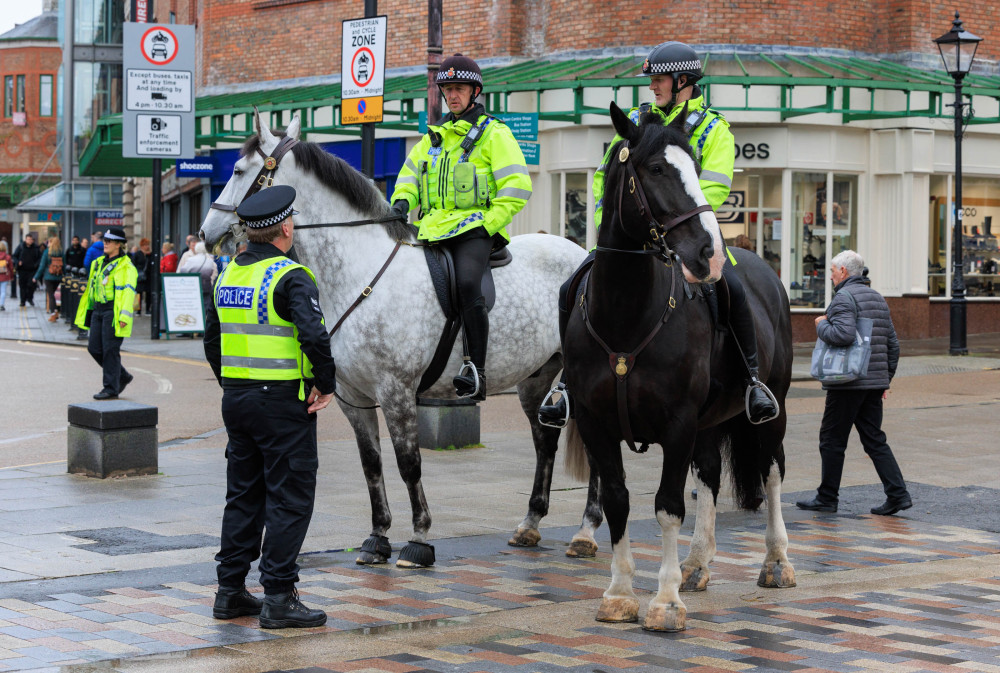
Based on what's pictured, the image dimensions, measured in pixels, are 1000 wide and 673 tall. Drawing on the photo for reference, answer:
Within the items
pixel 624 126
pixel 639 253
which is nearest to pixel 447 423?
pixel 639 253

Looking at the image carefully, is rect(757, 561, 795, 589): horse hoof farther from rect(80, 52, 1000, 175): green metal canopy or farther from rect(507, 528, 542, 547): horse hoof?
rect(80, 52, 1000, 175): green metal canopy

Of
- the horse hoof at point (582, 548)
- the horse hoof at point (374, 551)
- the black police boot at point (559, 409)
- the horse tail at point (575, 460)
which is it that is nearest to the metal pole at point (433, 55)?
the horse tail at point (575, 460)

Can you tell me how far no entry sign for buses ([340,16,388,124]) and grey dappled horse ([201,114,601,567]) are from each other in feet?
20.4

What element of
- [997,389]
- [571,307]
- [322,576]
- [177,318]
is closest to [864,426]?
[571,307]

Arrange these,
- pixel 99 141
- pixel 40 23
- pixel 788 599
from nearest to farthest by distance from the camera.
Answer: pixel 788 599
pixel 99 141
pixel 40 23

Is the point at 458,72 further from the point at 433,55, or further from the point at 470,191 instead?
the point at 433,55

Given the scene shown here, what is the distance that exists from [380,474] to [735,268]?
245cm

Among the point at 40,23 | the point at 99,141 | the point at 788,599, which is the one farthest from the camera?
the point at 40,23

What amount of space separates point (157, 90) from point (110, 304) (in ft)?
32.1

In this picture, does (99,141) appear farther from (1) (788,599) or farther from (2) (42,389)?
(1) (788,599)

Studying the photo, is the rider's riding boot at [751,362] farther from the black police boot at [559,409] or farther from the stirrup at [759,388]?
the black police boot at [559,409]

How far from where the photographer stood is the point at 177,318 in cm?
2659

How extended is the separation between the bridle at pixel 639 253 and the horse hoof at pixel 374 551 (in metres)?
1.83

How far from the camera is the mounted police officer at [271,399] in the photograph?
20.0ft
